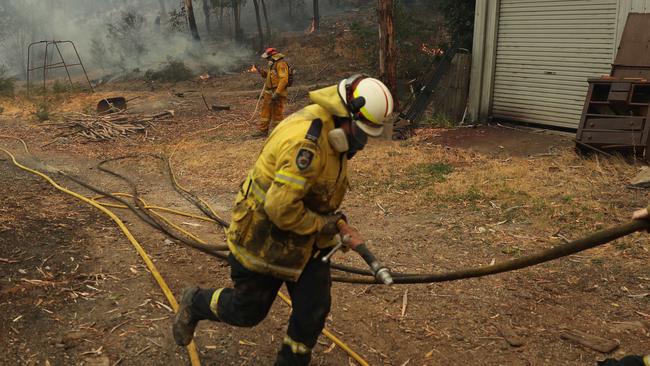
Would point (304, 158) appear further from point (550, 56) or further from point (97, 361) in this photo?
point (550, 56)

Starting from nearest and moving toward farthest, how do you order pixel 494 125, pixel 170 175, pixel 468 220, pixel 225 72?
pixel 468 220, pixel 170 175, pixel 494 125, pixel 225 72

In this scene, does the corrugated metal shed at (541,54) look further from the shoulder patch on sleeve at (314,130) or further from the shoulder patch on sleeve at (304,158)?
the shoulder patch on sleeve at (304,158)

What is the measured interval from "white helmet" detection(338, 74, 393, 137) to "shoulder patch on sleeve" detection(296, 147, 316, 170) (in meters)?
0.36

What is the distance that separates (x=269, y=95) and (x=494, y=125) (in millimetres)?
4725


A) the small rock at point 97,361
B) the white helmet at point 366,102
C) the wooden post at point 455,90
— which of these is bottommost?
the wooden post at point 455,90

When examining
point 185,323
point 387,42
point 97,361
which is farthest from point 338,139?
point 387,42

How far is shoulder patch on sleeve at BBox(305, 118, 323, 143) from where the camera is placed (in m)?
2.75

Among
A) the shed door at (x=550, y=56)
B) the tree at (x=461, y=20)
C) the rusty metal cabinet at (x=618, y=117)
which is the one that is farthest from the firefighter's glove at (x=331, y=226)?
the tree at (x=461, y=20)

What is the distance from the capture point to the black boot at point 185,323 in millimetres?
3387

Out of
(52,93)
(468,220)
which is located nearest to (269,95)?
(468,220)

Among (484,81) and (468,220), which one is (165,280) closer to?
(468,220)

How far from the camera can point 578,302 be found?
425 cm

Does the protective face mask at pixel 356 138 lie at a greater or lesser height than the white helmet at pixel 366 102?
lesser

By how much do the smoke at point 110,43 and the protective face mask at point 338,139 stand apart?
74.9 feet
